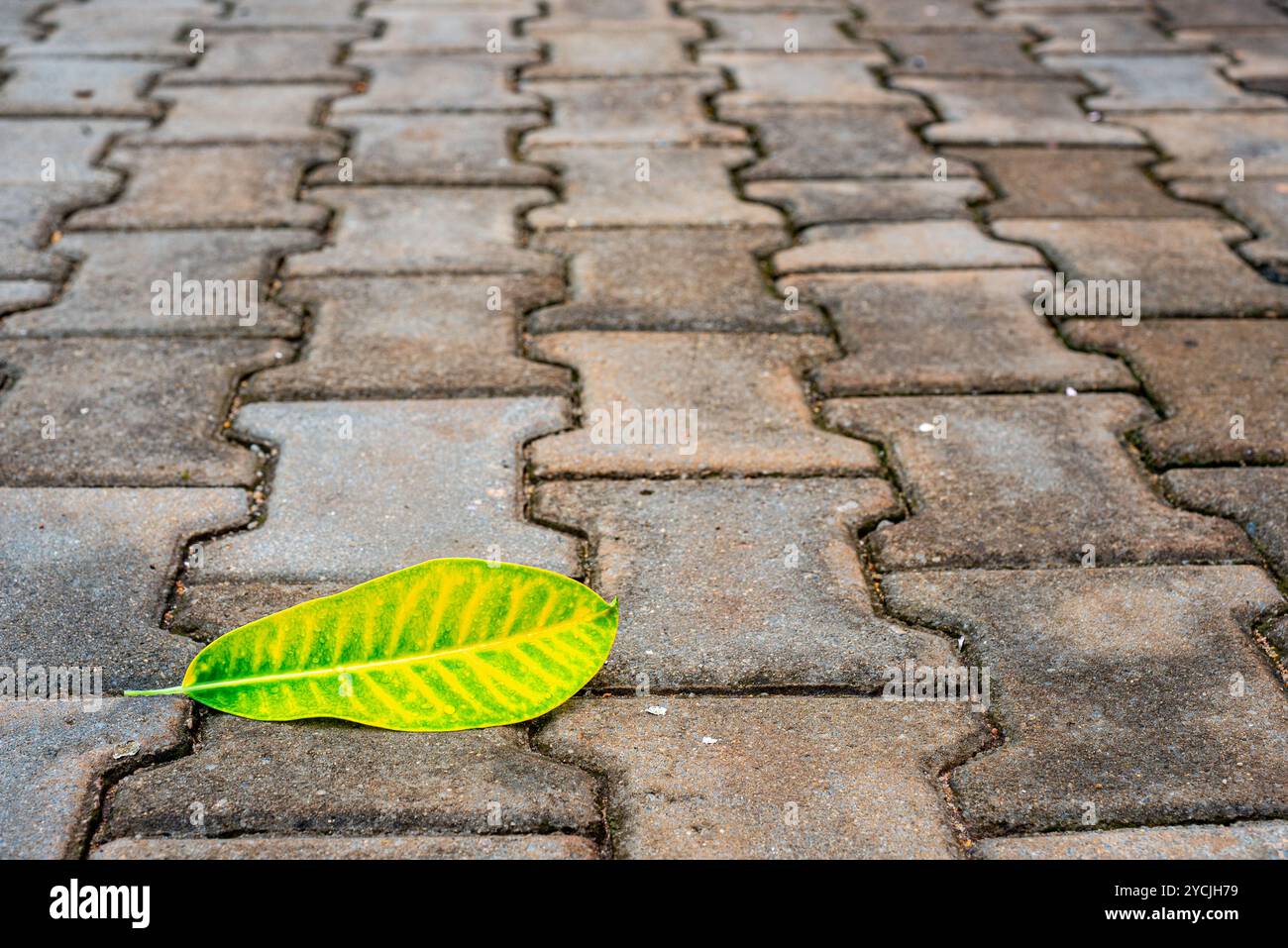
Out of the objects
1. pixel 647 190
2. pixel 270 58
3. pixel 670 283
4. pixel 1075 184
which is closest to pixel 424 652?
pixel 670 283

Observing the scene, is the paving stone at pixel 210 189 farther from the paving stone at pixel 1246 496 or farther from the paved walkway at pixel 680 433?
the paving stone at pixel 1246 496

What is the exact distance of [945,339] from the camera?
2.71m

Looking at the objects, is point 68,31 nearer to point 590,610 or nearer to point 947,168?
point 947,168

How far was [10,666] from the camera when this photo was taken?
5.90 feet

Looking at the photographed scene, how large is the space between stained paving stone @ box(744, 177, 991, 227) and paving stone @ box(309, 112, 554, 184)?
22.0 inches

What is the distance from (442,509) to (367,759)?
570 mm

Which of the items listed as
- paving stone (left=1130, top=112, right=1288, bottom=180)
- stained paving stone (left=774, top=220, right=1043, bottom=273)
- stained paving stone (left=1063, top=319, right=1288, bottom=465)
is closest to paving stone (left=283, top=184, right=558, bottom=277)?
stained paving stone (left=774, top=220, right=1043, bottom=273)

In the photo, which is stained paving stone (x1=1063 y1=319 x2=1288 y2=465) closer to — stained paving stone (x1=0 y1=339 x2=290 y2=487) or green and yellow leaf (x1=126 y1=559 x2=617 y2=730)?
green and yellow leaf (x1=126 y1=559 x2=617 y2=730)

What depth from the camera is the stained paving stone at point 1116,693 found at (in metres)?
1.62

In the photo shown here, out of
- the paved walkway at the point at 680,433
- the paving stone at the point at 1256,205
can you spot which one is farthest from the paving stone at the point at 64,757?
the paving stone at the point at 1256,205

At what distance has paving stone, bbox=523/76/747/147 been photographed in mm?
3775

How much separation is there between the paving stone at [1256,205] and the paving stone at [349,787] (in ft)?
7.04

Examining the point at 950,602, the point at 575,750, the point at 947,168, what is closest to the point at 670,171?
the point at 947,168

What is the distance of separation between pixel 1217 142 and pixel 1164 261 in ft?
3.07
